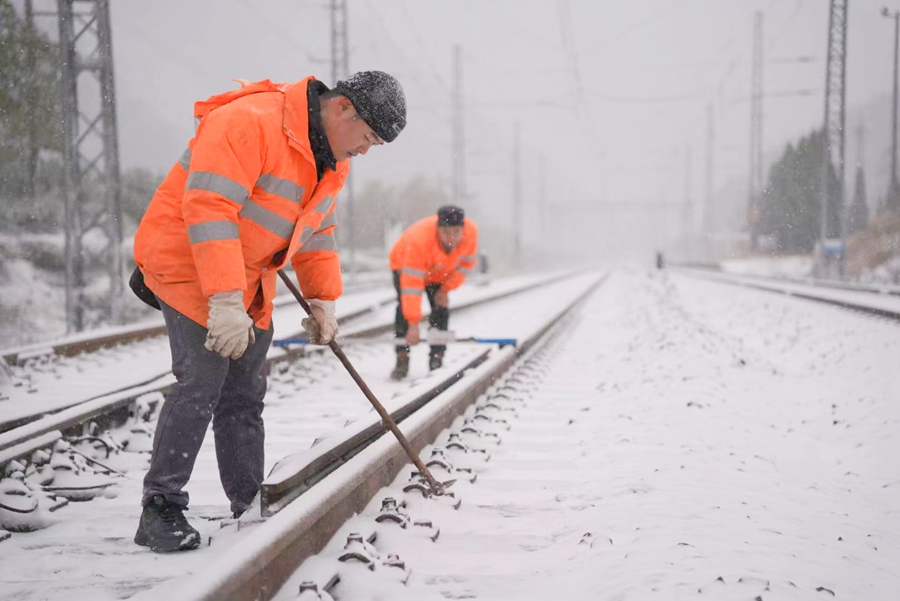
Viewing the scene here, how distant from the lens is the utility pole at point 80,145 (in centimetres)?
1105

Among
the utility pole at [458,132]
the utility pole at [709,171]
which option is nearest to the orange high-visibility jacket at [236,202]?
the utility pole at [458,132]

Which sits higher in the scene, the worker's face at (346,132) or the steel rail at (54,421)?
the worker's face at (346,132)

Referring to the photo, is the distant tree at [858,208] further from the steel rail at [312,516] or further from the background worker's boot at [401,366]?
the steel rail at [312,516]

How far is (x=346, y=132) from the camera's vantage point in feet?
8.89

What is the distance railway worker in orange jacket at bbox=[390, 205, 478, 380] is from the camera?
6.39m

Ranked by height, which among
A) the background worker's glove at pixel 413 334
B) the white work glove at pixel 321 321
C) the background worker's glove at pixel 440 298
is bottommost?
the background worker's glove at pixel 413 334

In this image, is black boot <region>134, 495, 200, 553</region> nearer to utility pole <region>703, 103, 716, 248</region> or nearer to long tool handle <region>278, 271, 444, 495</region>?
long tool handle <region>278, 271, 444, 495</region>

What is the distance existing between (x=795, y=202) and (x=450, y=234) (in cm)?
4253

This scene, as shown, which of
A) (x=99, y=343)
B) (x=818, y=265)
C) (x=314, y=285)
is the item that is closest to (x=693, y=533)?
(x=314, y=285)

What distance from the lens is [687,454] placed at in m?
3.95

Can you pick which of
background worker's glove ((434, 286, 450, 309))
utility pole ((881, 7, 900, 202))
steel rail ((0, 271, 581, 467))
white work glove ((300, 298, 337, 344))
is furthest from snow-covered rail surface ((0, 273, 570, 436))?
utility pole ((881, 7, 900, 202))

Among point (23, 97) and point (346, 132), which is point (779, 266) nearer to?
point (23, 97)

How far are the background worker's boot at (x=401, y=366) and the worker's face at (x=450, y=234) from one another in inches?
46.2

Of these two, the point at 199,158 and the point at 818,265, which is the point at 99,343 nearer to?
the point at 199,158
